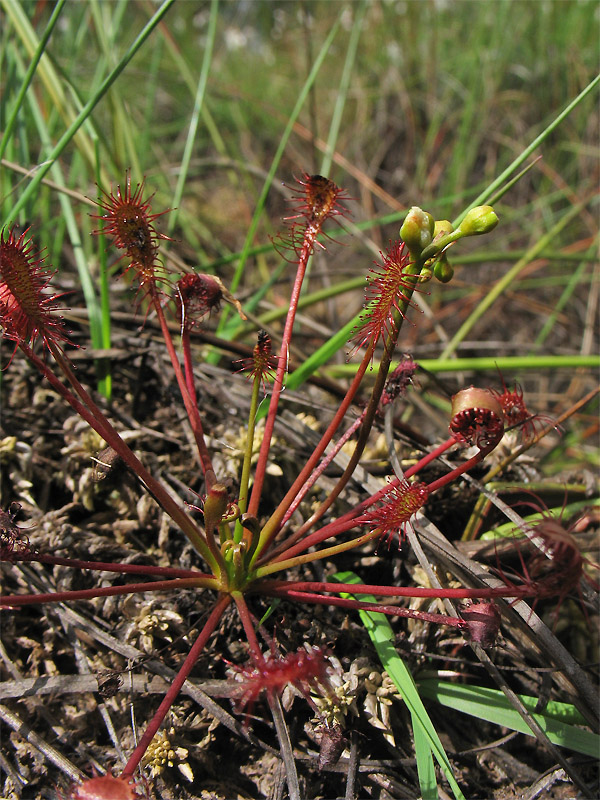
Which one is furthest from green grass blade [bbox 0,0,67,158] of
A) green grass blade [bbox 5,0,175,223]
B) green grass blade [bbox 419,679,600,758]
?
green grass blade [bbox 419,679,600,758]

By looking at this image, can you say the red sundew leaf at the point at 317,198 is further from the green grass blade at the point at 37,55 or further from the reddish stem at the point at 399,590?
the reddish stem at the point at 399,590

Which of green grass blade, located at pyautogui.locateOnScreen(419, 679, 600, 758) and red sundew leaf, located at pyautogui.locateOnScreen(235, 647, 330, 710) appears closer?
red sundew leaf, located at pyautogui.locateOnScreen(235, 647, 330, 710)

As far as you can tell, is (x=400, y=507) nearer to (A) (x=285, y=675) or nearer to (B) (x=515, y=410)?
(A) (x=285, y=675)

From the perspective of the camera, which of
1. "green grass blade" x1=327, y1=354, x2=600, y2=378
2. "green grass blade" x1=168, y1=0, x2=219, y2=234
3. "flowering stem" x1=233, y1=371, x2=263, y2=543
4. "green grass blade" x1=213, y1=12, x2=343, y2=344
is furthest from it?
"green grass blade" x1=168, y1=0, x2=219, y2=234

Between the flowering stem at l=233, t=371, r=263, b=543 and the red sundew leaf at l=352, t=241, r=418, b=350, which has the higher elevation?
the red sundew leaf at l=352, t=241, r=418, b=350

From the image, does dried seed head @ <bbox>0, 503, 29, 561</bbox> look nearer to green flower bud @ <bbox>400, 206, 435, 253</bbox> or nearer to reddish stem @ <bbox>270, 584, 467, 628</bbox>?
reddish stem @ <bbox>270, 584, 467, 628</bbox>

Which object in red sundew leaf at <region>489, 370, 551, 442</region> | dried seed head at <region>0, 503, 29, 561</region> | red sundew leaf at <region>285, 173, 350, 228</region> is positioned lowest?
dried seed head at <region>0, 503, 29, 561</region>

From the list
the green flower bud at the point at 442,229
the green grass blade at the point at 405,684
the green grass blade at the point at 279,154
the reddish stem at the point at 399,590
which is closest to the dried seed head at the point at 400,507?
the reddish stem at the point at 399,590

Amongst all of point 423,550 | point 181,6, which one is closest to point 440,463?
point 423,550

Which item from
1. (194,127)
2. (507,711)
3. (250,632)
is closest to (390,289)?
(250,632)
